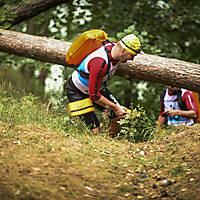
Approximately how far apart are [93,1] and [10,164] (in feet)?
21.4

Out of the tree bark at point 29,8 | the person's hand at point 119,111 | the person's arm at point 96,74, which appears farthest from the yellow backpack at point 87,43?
the tree bark at point 29,8

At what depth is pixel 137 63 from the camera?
4996mm

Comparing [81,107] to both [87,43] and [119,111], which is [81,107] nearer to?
[119,111]

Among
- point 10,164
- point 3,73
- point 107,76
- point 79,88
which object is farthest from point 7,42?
point 10,164

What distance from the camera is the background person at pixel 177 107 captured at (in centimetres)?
500

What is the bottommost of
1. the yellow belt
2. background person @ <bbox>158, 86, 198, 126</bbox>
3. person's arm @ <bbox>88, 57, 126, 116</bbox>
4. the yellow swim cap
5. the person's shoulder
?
background person @ <bbox>158, 86, 198, 126</bbox>

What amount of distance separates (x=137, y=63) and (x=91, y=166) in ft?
8.78

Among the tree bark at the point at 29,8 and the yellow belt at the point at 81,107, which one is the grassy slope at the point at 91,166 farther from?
the tree bark at the point at 29,8

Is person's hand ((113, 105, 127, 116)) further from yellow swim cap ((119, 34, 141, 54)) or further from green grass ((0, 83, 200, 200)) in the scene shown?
yellow swim cap ((119, 34, 141, 54))

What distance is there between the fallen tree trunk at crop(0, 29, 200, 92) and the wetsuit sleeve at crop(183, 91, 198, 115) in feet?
0.83

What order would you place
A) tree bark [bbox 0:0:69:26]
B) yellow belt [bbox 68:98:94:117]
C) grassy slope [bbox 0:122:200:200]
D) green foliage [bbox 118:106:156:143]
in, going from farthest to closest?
tree bark [bbox 0:0:69:26] → yellow belt [bbox 68:98:94:117] → green foliage [bbox 118:106:156:143] → grassy slope [bbox 0:122:200:200]

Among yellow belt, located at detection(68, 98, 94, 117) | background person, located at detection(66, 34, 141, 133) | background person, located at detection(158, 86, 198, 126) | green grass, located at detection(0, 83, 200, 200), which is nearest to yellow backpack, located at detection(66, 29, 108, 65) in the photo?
background person, located at detection(66, 34, 141, 133)

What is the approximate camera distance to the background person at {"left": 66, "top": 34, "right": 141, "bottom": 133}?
383 cm

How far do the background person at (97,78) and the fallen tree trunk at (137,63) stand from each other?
0.88 metres
